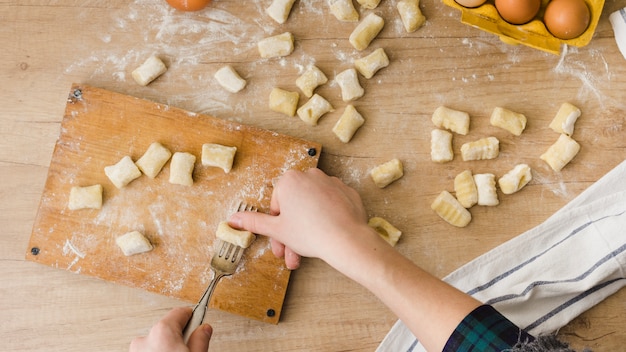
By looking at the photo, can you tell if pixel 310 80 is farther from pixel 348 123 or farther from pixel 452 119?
pixel 452 119

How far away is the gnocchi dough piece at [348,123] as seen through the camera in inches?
58.2

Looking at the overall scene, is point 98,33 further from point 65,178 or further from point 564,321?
point 564,321

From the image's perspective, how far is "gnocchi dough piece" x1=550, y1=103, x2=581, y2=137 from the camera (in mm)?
1483

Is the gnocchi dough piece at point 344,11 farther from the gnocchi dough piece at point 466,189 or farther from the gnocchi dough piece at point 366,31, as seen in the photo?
the gnocchi dough piece at point 466,189

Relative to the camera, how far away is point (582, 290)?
1.44 metres

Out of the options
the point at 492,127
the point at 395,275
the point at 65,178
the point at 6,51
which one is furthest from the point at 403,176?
the point at 6,51

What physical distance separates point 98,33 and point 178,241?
52 cm

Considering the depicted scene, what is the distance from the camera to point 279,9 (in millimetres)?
1496

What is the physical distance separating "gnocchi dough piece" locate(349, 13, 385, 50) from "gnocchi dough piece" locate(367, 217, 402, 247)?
39 centimetres

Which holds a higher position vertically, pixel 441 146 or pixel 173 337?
pixel 441 146

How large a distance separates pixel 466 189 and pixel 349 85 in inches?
13.8

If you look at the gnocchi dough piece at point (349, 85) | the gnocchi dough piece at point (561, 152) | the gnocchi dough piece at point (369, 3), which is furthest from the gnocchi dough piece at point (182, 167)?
the gnocchi dough piece at point (561, 152)

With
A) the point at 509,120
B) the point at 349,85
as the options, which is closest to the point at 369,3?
the point at 349,85

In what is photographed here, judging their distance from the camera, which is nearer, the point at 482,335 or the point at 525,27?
the point at 482,335
